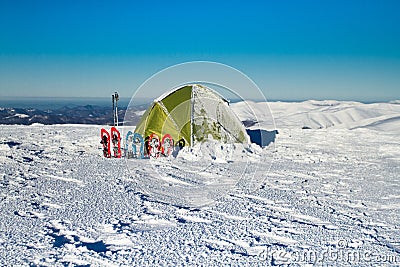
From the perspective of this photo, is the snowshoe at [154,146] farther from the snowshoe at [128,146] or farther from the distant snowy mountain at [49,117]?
the distant snowy mountain at [49,117]

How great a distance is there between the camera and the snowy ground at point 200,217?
357 cm

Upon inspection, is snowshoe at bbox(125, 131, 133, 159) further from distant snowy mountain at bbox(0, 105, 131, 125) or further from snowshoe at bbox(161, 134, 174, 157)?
distant snowy mountain at bbox(0, 105, 131, 125)

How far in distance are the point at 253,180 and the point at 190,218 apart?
2.61 meters

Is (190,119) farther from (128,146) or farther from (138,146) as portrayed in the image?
(128,146)

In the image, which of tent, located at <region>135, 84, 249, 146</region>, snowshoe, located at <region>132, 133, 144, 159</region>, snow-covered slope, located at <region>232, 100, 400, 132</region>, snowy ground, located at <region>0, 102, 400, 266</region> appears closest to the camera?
snowy ground, located at <region>0, 102, 400, 266</region>

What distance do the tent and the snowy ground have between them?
1183 millimetres

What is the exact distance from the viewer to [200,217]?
479cm

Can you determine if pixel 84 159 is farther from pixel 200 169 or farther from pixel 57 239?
pixel 57 239

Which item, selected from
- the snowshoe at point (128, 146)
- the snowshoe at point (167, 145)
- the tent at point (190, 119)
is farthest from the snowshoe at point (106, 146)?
the snowshoe at point (167, 145)

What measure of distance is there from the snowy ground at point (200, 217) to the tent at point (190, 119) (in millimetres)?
1183

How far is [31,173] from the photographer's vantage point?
285 inches

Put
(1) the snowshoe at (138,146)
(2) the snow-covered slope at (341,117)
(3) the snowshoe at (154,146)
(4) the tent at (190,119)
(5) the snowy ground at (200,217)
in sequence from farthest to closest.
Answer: (2) the snow-covered slope at (341,117)
(4) the tent at (190,119)
(1) the snowshoe at (138,146)
(3) the snowshoe at (154,146)
(5) the snowy ground at (200,217)

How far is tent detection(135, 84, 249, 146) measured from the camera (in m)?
9.59

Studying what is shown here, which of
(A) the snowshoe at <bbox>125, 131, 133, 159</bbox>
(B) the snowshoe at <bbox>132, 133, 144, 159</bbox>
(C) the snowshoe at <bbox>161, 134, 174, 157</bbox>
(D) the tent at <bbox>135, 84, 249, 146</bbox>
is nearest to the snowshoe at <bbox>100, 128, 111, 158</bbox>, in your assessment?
(A) the snowshoe at <bbox>125, 131, 133, 159</bbox>
